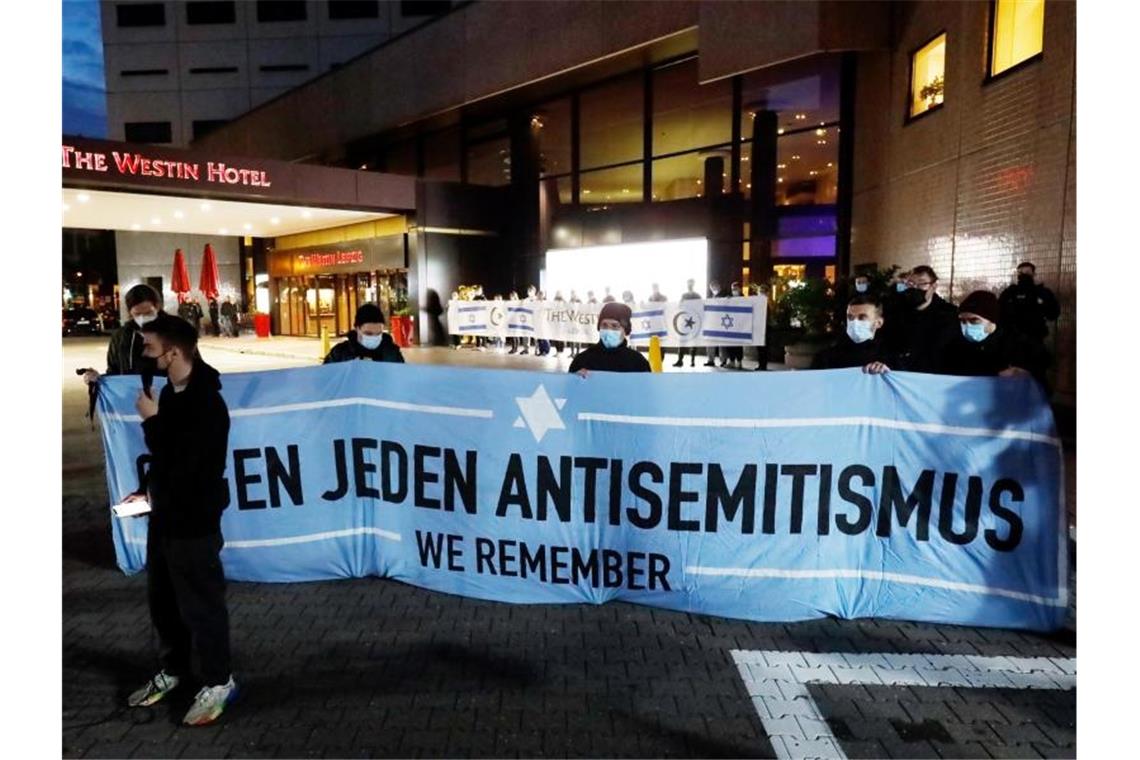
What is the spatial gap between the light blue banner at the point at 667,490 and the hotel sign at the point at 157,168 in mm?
15638

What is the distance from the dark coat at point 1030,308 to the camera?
9.62 m

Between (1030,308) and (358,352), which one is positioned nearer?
(358,352)

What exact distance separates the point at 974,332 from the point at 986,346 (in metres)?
0.13

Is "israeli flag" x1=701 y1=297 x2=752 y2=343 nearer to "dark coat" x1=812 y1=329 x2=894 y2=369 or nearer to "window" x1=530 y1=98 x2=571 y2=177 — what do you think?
"dark coat" x1=812 y1=329 x2=894 y2=369

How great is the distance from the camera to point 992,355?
5.14 meters

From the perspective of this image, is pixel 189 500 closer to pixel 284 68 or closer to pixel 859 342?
pixel 859 342

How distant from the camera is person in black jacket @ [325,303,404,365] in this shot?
599 cm

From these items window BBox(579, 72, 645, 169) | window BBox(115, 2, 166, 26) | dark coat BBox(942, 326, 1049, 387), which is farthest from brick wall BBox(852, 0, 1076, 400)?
window BBox(115, 2, 166, 26)

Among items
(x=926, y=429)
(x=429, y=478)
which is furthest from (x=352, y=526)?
(x=926, y=429)

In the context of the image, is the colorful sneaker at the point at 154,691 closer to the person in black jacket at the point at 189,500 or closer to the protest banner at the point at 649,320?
the person in black jacket at the point at 189,500

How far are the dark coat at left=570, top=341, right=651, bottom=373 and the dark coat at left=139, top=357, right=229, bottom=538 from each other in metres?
2.60

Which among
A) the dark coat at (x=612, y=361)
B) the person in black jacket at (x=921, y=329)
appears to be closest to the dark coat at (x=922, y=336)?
the person in black jacket at (x=921, y=329)

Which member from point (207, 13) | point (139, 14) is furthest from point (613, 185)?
point (139, 14)

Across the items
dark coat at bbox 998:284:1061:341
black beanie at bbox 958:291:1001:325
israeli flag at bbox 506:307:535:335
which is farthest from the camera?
israeli flag at bbox 506:307:535:335
